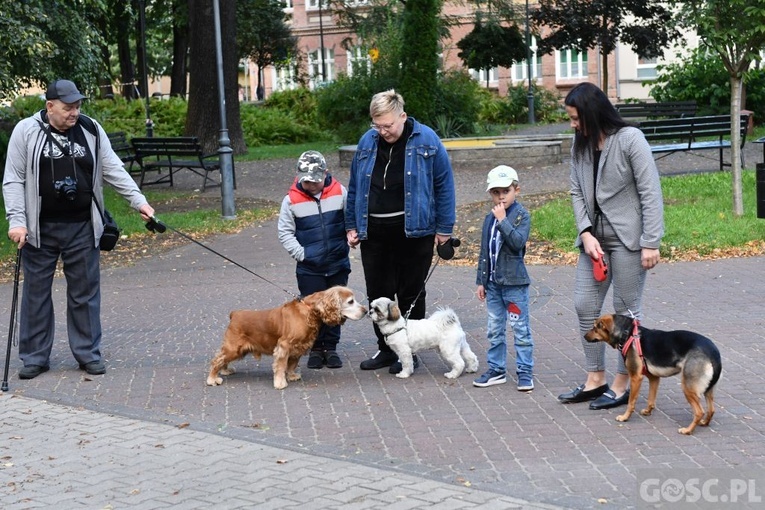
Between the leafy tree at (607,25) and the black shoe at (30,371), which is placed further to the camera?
the leafy tree at (607,25)

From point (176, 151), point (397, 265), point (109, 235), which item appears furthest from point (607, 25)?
point (109, 235)

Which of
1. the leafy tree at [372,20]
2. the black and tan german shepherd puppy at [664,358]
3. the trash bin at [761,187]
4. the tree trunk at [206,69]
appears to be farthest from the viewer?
the leafy tree at [372,20]

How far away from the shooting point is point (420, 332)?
750 centimetres

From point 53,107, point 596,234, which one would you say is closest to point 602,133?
point 596,234

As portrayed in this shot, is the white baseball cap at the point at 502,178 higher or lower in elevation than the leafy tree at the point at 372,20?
lower

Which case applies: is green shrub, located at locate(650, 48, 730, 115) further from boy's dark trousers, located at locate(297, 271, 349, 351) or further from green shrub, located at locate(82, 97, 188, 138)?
boy's dark trousers, located at locate(297, 271, 349, 351)

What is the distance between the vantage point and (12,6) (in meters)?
17.1

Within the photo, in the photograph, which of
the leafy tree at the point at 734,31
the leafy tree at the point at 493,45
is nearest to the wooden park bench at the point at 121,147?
the leafy tree at the point at 734,31

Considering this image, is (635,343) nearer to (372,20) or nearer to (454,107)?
(454,107)

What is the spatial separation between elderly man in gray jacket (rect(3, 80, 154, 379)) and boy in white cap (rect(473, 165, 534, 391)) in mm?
2617

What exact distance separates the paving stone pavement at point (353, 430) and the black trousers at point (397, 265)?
1.83 feet

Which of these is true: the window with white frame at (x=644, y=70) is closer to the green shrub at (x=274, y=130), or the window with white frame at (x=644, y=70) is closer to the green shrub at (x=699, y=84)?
the green shrub at (x=699, y=84)

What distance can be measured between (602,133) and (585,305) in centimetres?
109

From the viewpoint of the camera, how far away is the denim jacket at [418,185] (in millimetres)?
7445
